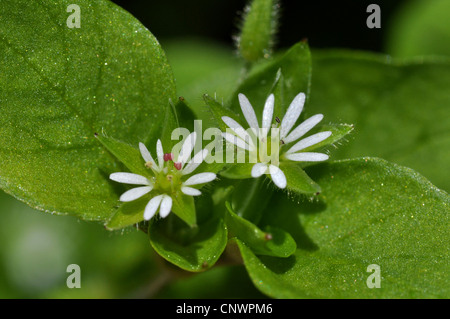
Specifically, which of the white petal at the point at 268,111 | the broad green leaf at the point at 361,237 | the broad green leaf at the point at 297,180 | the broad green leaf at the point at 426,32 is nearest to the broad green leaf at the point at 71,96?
the white petal at the point at 268,111

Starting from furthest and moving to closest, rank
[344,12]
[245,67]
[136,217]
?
1. [344,12]
2. [245,67]
3. [136,217]

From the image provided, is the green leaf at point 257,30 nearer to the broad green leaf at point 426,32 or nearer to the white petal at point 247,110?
the white petal at point 247,110

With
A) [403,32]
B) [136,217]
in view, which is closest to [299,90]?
[136,217]

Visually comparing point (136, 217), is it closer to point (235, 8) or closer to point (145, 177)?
point (145, 177)

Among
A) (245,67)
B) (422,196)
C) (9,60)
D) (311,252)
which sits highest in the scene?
(9,60)

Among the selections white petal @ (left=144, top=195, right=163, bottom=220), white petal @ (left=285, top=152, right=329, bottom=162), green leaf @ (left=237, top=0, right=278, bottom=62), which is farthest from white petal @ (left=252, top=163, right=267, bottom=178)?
green leaf @ (left=237, top=0, right=278, bottom=62)

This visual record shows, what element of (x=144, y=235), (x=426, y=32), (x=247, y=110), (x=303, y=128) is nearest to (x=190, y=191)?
(x=247, y=110)

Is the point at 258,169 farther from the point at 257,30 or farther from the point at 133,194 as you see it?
the point at 257,30
